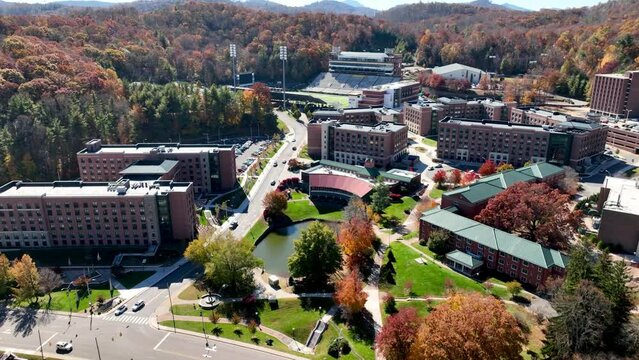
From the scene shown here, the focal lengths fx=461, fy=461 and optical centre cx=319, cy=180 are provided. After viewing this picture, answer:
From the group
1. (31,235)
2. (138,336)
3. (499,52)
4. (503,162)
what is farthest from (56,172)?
(499,52)

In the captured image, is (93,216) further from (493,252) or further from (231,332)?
(493,252)

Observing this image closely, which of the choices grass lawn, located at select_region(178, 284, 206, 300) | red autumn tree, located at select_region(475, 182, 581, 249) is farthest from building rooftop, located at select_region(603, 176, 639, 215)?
grass lawn, located at select_region(178, 284, 206, 300)

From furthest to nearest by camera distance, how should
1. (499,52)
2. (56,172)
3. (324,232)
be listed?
1. (499,52)
2. (56,172)
3. (324,232)

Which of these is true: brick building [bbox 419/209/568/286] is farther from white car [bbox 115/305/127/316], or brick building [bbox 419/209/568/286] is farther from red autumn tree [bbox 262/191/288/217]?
white car [bbox 115/305/127/316]

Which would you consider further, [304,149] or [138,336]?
[304,149]

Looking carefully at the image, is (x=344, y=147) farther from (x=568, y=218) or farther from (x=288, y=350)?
(x=288, y=350)

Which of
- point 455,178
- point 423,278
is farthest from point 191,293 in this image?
point 455,178
